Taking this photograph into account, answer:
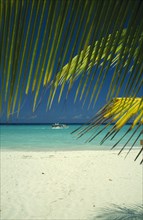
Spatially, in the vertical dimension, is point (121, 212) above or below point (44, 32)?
below

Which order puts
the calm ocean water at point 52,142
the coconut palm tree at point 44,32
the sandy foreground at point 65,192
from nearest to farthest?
the coconut palm tree at point 44,32, the sandy foreground at point 65,192, the calm ocean water at point 52,142

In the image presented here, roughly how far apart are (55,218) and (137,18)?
176 inches

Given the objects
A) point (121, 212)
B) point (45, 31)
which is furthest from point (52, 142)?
point (45, 31)

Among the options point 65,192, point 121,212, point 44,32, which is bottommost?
point 65,192

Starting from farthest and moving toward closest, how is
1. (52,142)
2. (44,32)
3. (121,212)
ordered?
(52,142) < (121,212) < (44,32)

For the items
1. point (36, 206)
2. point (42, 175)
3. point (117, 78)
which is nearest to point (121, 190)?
point (36, 206)

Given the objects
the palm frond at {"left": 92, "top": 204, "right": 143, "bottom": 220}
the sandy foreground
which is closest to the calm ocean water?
the sandy foreground

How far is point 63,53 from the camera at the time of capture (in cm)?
74

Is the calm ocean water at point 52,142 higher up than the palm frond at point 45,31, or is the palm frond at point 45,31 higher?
the palm frond at point 45,31

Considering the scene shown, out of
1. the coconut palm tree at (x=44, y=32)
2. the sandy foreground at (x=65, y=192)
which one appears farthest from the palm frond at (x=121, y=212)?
the coconut palm tree at (x=44, y=32)

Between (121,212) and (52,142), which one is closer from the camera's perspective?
(121,212)

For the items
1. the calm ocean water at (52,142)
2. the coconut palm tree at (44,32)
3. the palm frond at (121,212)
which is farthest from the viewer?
the calm ocean water at (52,142)

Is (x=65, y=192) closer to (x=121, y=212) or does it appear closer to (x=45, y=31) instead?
(x=121, y=212)

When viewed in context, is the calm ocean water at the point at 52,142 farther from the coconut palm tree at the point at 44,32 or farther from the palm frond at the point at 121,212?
the coconut palm tree at the point at 44,32
